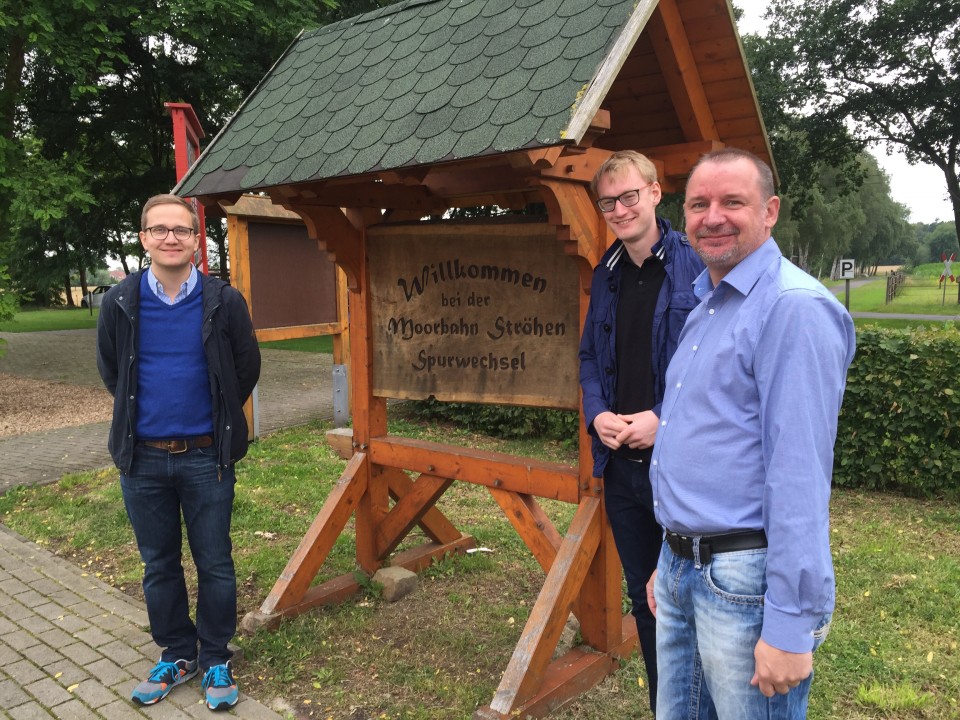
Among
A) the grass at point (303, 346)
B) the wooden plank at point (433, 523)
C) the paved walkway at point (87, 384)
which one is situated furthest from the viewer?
the grass at point (303, 346)

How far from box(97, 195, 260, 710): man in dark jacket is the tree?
2357 cm

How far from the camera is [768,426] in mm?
1539

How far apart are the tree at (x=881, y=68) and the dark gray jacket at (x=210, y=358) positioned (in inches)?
925

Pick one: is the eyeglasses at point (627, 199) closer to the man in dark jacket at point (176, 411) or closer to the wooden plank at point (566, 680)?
the man in dark jacket at point (176, 411)

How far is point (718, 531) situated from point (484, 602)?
271 centimetres

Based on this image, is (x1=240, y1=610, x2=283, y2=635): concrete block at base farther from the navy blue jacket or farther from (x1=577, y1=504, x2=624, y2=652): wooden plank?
the navy blue jacket

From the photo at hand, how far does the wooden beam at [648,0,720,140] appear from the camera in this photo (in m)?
2.95

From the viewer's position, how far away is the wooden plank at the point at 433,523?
4438 mm

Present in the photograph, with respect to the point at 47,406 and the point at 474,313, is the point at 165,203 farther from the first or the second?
the point at 47,406

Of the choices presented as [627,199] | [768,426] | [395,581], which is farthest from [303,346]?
[768,426]

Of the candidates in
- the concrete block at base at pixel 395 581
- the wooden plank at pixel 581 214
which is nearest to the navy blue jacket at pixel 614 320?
the wooden plank at pixel 581 214

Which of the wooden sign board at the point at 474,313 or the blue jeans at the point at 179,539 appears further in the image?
the wooden sign board at the point at 474,313

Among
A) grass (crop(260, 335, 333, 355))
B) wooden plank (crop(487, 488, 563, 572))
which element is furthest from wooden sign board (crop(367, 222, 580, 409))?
grass (crop(260, 335, 333, 355))

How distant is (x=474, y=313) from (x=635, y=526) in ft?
4.50
